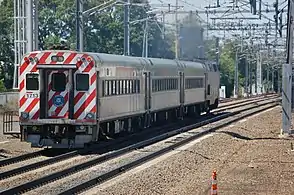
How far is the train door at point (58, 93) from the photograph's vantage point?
818 inches

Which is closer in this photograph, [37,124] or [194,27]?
[37,124]

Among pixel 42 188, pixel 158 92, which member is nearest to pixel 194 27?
pixel 158 92

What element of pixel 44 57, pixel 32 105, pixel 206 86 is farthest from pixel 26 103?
pixel 206 86

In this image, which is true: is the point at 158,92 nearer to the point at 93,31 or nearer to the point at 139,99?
the point at 139,99

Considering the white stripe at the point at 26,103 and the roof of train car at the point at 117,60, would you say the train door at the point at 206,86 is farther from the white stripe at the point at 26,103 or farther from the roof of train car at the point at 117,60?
the white stripe at the point at 26,103

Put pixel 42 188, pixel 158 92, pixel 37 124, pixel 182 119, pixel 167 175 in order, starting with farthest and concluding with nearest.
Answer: pixel 182 119 → pixel 158 92 → pixel 37 124 → pixel 167 175 → pixel 42 188

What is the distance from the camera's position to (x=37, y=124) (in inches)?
806

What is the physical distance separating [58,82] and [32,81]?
755 millimetres

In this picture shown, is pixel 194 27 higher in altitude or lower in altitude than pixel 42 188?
higher

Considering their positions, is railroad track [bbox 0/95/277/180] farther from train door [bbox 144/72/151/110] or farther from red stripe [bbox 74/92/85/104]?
red stripe [bbox 74/92/85/104]

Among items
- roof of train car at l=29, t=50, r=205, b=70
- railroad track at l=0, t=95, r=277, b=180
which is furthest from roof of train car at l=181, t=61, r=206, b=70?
railroad track at l=0, t=95, r=277, b=180

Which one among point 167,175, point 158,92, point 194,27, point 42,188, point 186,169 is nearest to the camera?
point 42,188

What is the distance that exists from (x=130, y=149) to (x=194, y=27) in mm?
37924

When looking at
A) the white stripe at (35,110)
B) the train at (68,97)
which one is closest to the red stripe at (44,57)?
the train at (68,97)
